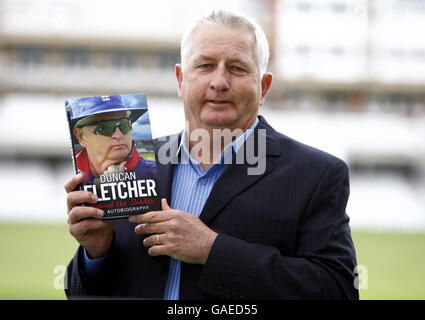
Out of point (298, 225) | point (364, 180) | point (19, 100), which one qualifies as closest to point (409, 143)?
point (364, 180)

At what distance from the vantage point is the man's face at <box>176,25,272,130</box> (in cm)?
184

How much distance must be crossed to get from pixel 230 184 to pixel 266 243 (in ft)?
0.74

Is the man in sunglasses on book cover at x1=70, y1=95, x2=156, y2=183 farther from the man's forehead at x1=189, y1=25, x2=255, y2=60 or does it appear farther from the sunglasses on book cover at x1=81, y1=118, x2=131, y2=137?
the man's forehead at x1=189, y1=25, x2=255, y2=60

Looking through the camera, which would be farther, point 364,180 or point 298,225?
point 364,180

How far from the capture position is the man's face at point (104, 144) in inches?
68.7

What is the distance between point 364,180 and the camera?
2922cm

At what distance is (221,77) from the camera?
1836 mm

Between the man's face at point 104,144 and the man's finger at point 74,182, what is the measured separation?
0.06 m

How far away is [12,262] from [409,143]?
20683mm

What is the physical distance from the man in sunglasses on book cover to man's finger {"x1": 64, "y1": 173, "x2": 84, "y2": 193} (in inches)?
1.2

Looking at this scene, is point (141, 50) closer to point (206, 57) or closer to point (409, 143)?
point (409, 143)

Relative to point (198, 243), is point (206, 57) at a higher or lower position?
higher

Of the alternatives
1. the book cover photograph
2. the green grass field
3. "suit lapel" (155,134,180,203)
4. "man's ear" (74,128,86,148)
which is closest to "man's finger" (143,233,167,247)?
the book cover photograph
